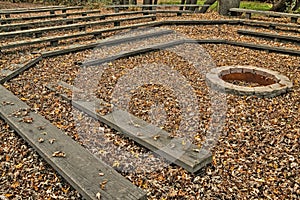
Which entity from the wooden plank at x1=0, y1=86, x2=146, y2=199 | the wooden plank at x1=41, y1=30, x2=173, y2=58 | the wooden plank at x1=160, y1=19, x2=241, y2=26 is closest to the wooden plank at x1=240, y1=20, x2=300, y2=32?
the wooden plank at x1=160, y1=19, x2=241, y2=26

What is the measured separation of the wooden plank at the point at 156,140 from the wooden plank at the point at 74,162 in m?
0.58

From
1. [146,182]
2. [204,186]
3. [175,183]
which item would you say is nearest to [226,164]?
[204,186]

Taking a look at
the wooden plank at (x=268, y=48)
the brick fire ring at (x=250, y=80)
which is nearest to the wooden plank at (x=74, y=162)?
the brick fire ring at (x=250, y=80)

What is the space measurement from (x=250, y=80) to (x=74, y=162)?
3.91 metres

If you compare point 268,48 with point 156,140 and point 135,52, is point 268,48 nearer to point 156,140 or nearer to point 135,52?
point 135,52

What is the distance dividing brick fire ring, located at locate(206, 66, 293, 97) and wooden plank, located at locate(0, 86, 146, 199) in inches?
104

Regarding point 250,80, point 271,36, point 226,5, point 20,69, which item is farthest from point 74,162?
point 226,5

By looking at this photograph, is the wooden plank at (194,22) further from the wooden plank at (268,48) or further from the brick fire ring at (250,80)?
the brick fire ring at (250,80)

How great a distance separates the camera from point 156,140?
3270 mm

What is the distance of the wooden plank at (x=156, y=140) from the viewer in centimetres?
297

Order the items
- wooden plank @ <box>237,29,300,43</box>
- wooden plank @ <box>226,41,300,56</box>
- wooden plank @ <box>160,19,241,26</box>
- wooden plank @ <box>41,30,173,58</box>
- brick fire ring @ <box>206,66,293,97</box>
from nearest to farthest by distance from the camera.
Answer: brick fire ring @ <box>206,66,293,97</box>
wooden plank @ <box>41,30,173,58</box>
wooden plank @ <box>226,41,300,56</box>
wooden plank @ <box>237,29,300,43</box>
wooden plank @ <box>160,19,241,26</box>

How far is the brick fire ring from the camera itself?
15.0ft

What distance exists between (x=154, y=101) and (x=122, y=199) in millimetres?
2186

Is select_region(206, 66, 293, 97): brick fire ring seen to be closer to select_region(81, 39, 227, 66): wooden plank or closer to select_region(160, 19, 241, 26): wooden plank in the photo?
select_region(81, 39, 227, 66): wooden plank
